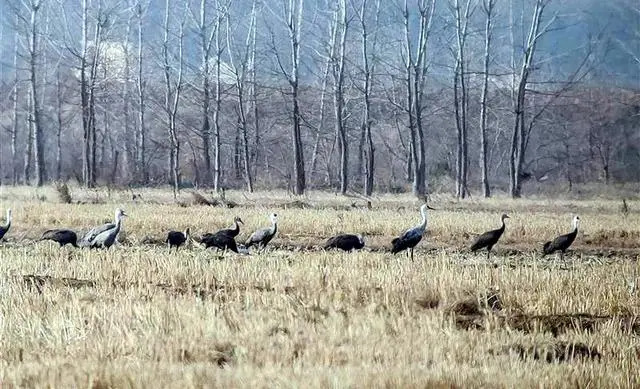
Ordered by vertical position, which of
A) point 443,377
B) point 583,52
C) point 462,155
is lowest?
point 443,377

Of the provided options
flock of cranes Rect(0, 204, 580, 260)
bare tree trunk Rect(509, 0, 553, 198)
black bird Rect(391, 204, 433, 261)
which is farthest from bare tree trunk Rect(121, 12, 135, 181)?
black bird Rect(391, 204, 433, 261)

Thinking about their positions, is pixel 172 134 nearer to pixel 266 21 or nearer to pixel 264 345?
pixel 266 21

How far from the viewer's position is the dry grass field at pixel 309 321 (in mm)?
4859

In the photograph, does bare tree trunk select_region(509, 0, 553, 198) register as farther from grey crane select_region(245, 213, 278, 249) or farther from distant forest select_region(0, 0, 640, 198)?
grey crane select_region(245, 213, 278, 249)

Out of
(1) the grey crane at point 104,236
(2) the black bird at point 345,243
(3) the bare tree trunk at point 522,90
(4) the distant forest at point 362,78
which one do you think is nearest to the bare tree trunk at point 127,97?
(4) the distant forest at point 362,78

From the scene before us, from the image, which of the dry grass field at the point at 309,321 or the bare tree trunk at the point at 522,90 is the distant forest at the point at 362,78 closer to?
the bare tree trunk at the point at 522,90

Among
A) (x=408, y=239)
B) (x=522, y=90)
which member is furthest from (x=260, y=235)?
(x=522, y=90)

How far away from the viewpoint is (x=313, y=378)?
468 centimetres

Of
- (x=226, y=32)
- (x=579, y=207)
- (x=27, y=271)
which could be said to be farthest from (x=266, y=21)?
(x=27, y=271)

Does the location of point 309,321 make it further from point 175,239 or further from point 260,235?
point 260,235

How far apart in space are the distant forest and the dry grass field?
1324 cm

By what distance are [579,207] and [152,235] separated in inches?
409

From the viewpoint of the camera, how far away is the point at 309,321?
6.64m

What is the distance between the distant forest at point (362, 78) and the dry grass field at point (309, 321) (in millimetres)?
13240
